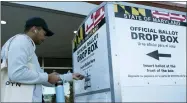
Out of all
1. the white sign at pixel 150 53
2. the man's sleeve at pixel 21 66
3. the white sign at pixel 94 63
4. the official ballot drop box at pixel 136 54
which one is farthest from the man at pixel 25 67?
the white sign at pixel 150 53

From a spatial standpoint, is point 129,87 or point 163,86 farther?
point 163,86

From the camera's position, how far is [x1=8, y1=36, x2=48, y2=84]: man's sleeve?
109 inches

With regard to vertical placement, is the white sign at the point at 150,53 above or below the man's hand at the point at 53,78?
→ above

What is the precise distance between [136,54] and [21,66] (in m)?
1.07

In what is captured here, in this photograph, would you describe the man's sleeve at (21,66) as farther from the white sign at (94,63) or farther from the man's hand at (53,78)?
the white sign at (94,63)

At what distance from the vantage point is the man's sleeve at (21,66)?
2775mm

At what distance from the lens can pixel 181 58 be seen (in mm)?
3119

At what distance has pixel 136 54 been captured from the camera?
113 inches

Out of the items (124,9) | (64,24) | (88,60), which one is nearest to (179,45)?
(124,9)

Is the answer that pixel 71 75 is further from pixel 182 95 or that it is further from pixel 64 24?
pixel 64 24

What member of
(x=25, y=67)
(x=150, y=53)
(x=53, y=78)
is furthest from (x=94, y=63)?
(x=25, y=67)

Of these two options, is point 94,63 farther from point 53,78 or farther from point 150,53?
point 150,53

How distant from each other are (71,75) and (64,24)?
559cm

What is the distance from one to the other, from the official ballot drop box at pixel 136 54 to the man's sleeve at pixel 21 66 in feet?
1.99
